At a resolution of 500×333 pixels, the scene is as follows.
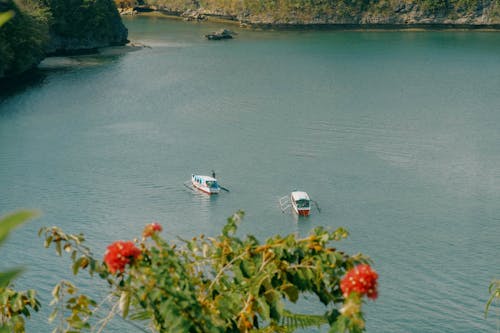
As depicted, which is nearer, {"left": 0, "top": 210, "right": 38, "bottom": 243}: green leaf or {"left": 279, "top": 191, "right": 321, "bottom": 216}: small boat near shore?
{"left": 0, "top": 210, "right": 38, "bottom": 243}: green leaf

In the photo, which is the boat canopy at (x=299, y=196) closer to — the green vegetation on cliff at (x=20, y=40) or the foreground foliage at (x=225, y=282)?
the foreground foliage at (x=225, y=282)

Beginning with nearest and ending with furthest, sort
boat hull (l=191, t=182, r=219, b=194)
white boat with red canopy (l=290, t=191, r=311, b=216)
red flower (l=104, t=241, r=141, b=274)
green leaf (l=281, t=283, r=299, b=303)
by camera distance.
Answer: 1. red flower (l=104, t=241, r=141, b=274)
2. green leaf (l=281, t=283, r=299, b=303)
3. white boat with red canopy (l=290, t=191, r=311, b=216)
4. boat hull (l=191, t=182, r=219, b=194)

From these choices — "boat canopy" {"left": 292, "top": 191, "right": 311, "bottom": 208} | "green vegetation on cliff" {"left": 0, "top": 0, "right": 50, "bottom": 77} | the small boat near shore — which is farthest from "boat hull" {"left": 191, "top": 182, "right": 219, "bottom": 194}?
"green vegetation on cliff" {"left": 0, "top": 0, "right": 50, "bottom": 77}

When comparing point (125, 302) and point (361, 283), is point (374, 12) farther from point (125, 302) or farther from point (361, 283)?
point (361, 283)

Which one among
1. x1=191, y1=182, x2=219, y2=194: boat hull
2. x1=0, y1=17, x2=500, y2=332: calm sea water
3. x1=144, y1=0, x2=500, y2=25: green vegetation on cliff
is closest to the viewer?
x1=0, y1=17, x2=500, y2=332: calm sea water

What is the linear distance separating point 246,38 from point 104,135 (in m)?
75.7

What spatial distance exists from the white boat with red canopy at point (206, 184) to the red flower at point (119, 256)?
4521 cm

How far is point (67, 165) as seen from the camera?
59844 mm

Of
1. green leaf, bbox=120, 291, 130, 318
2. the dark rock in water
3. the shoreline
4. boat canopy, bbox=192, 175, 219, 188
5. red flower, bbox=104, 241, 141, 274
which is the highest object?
red flower, bbox=104, 241, 141, 274

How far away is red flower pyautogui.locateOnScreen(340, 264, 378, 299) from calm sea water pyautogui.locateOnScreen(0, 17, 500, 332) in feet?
93.1

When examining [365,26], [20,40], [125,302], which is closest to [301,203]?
[125,302]

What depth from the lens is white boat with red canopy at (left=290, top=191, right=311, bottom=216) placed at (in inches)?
1945

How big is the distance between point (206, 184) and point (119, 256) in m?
45.5

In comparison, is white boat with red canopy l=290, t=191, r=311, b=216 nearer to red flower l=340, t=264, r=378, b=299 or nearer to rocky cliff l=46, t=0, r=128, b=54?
red flower l=340, t=264, r=378, b=299
